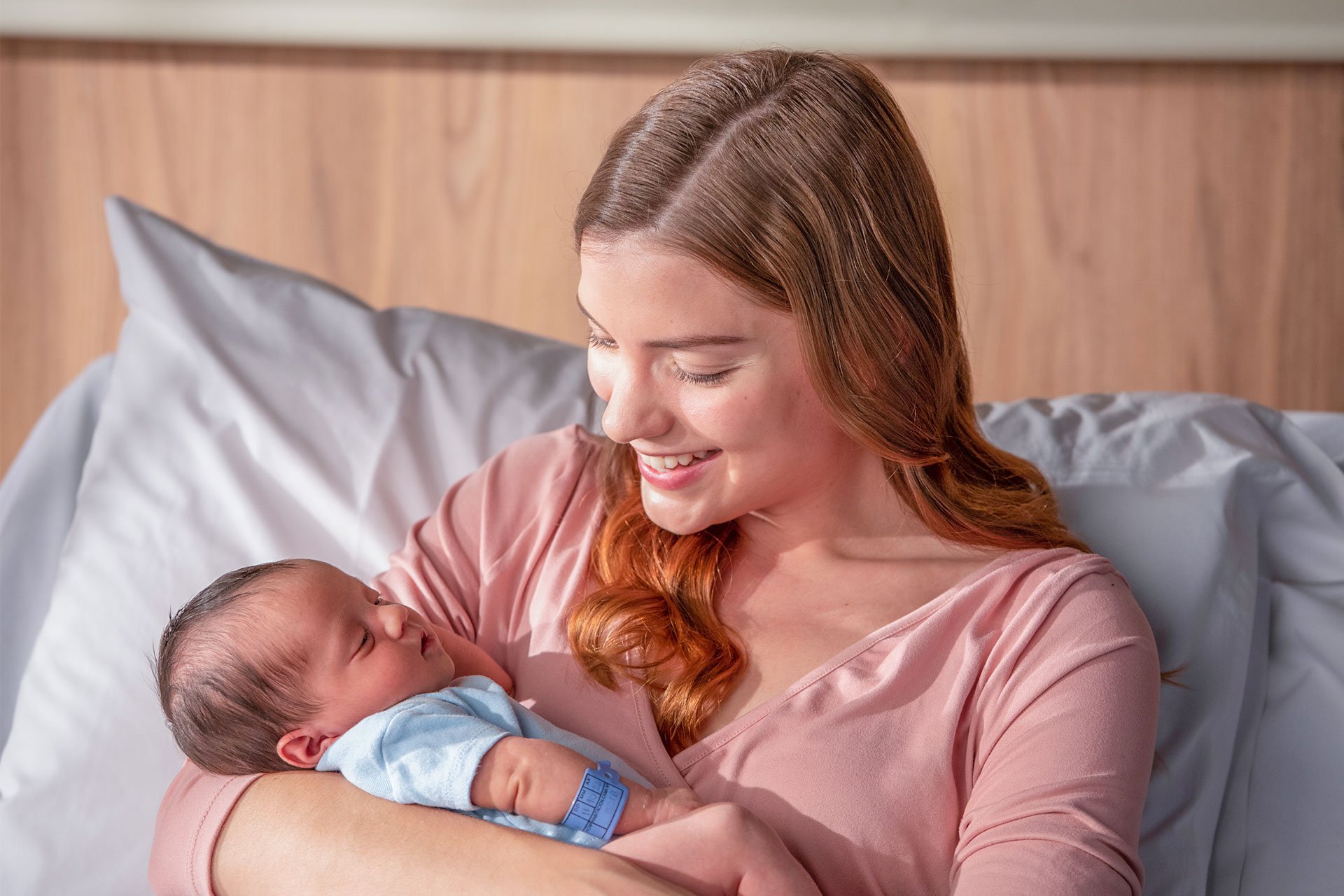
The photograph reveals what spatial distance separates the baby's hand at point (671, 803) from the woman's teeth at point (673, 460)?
11.5 inches

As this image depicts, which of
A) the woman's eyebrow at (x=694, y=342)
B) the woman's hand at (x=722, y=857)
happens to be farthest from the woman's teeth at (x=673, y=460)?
the woman's hand at (x=722, y=857)

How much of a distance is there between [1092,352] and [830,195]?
1.22 meters

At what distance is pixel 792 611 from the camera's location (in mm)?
1277

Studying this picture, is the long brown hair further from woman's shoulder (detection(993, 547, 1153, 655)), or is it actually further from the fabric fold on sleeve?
the fabric fold on sleeve

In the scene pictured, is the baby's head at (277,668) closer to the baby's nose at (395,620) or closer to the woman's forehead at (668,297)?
the baby's nose at (395,620)

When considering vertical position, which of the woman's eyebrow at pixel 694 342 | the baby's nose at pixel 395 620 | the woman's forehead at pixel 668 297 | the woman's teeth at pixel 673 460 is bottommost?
the baby's nose at pixel 395 620

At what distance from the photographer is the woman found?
1062 millimetres

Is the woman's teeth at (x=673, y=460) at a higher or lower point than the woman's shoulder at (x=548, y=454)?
higher

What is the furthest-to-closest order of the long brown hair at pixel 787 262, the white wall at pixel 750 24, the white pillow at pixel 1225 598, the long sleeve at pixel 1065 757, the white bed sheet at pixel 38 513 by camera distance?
1. the white wall at pixel 750 24
2. the white bed sheet at pixel 38 513
3. the white pillow at pixel 1225 598
4. the long brown hair at pixel 787 262
5. the long sleeve at pixel 1065 757

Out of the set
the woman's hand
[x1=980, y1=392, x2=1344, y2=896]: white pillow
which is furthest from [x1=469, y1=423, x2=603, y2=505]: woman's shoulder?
[x1=980, y1=392, x2=1344, y2=896]: white pillow

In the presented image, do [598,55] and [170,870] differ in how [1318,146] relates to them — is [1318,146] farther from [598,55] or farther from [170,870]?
[170,870]

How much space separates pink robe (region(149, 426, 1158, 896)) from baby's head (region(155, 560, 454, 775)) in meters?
0.06

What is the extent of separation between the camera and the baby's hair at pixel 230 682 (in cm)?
109

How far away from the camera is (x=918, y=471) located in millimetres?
1307
